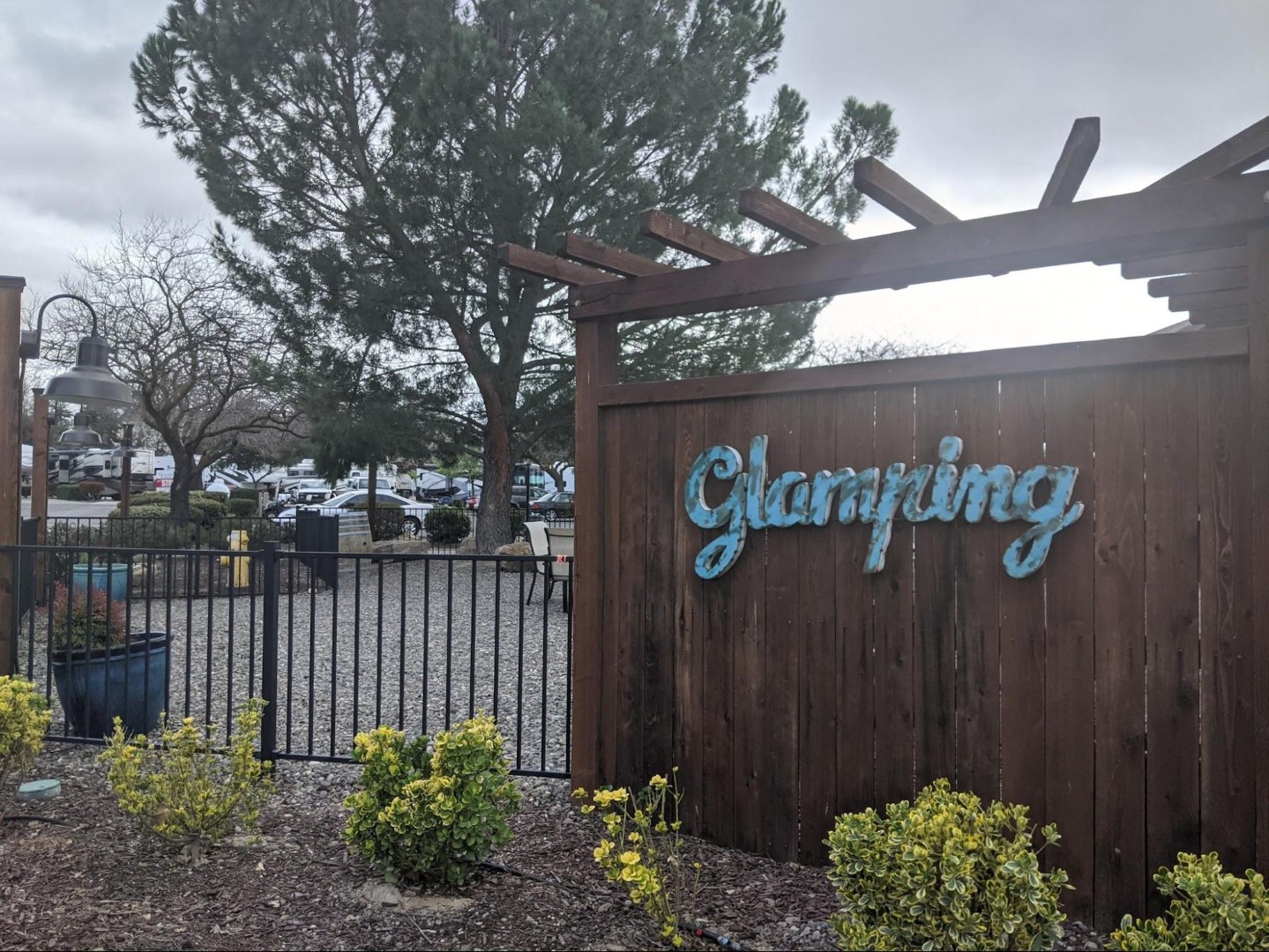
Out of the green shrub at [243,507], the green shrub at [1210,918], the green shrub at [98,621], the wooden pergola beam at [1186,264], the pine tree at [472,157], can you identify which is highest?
the pine tree at [472,157]

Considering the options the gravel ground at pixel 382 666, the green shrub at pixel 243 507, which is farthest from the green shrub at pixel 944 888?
the green shrub at pixel 243 507

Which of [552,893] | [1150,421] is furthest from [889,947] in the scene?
[1150,421]

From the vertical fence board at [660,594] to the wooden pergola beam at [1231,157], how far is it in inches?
76.3

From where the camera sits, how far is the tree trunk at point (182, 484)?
17.4 m

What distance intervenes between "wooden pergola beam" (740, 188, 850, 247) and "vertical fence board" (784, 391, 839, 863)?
58 cm

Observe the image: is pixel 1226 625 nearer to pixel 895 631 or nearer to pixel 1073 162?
pixel 895 631

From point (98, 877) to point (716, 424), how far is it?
9.43ft

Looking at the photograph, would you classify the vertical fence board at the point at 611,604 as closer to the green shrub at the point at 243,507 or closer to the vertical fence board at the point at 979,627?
the vertical fence board at the point at 979,627

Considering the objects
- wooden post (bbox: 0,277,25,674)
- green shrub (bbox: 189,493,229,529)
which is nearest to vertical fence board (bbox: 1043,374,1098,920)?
wooden post (bbox: 0,277,25,674)

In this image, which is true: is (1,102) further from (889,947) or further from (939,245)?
(889,947)

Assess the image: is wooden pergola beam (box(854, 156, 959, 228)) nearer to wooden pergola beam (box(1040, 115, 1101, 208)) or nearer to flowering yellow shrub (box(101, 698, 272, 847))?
wooden pergola beam (box(1040, 115, 1101, 208))

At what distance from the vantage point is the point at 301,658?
7820 millimetres

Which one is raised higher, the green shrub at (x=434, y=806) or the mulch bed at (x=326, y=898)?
the green shrub at (x=434, y=806)

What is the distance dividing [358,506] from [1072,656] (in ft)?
87.7
